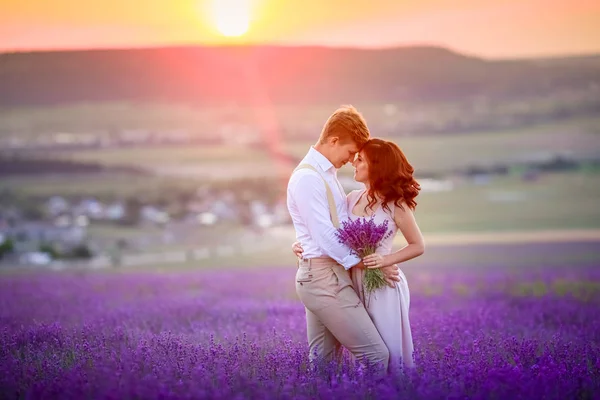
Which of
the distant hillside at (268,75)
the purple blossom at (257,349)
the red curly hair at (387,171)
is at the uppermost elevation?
the distant hillside at (268,75)

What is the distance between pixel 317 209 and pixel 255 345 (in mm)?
1025

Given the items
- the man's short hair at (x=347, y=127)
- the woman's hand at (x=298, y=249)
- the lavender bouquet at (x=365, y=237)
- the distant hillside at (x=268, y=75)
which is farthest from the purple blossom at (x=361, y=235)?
the distant hillside at (x=268, y=75)

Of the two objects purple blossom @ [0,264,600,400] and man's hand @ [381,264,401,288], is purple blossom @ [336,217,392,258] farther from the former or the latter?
purple blossom @ [0,264,600,400]

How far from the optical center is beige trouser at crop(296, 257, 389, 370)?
508cm

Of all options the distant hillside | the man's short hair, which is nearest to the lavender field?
the man's short hair

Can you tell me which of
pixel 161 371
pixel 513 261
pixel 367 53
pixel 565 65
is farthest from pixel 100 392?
pixel 565 65

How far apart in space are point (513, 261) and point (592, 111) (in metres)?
18.1

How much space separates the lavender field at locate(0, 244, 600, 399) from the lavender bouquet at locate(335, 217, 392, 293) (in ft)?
2.02

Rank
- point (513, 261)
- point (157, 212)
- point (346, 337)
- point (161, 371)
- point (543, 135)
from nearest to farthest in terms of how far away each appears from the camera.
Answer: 1. point (161, 371)
2. point (346, 337)
3. point (513, 261)
4. point (157, 212)
5. point (543, 135)

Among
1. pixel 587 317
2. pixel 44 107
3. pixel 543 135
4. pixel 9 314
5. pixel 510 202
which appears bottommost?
pixel 587 317

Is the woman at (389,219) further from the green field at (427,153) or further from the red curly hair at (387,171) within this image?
the green field at (427,153)

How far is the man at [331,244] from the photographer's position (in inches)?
200

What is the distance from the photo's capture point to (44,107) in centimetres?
3181

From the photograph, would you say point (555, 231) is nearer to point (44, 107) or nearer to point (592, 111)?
point (592, 111)
